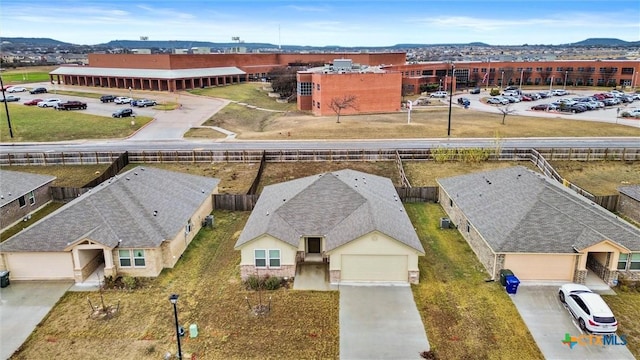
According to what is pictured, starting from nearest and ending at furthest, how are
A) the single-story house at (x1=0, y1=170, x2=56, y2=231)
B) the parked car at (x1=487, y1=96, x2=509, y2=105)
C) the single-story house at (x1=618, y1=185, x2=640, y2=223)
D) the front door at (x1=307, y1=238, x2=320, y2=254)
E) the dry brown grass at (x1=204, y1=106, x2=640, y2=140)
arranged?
1. the front door at (x1=307, y1=238, x2=320, y2=254)
2. the single-story house at (x1=0, y1=170, x2=56, y2=231)
3. the single-story house at (x1=618, y1=185, x2=640, y2=223)
4. the dry brown grass at (x1=204, y1=106, x2=640, y2=140)
5. the parked car at (x1=487, y1=96, x2=509, y2=105)

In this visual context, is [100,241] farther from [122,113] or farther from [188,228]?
[122,113]

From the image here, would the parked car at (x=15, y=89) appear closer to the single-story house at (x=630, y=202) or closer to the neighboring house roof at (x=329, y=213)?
the neighboring house roof at (x=329, y=213)

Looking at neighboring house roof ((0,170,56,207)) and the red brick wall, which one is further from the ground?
the red brick wall

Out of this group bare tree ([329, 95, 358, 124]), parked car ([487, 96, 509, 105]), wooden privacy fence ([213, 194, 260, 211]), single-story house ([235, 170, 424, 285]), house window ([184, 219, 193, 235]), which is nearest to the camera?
single-story house ([235, 170, 424, 285])

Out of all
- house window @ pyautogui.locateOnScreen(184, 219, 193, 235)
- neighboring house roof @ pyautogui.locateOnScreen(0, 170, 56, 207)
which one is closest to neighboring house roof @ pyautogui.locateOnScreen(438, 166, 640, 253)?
house window @ pyautogui.locateOnScreen(184, 219, 193, 235)

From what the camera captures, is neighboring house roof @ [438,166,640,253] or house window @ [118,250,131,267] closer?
neighboring house roof @ [438,166,640,253]

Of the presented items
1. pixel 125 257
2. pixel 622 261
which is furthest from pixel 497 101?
pixel 125 257

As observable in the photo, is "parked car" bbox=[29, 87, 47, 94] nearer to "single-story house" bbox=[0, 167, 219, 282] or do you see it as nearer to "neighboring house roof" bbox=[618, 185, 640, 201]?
"single-story house" bbox=[0, 167, 219, 282]

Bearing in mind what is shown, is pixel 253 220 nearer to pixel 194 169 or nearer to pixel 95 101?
pixel 194 169
